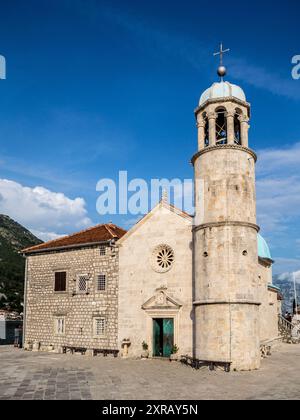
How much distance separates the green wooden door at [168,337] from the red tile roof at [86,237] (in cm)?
699

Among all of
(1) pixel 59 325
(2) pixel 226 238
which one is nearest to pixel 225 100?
(2) pixel 226 238

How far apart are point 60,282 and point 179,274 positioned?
1038 centimetres

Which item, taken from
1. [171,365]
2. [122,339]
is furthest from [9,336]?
[171,365]

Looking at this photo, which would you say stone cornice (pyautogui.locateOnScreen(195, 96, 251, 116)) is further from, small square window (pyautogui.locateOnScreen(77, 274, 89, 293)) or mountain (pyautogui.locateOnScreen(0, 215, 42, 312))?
mountain (pyautogui.locateOnScreen(0, 215, 42, 312))

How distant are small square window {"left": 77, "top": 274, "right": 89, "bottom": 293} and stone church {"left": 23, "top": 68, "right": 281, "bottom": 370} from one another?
2.8 inches

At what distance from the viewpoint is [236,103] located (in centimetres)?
2475

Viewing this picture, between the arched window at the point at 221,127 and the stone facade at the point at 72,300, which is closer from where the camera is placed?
the arched window at the point at 221,127

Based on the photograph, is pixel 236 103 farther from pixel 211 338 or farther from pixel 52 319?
pixel 52 319

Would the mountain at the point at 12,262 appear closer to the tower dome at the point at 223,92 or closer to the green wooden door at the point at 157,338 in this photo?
the green wooden door at the point at 157,338

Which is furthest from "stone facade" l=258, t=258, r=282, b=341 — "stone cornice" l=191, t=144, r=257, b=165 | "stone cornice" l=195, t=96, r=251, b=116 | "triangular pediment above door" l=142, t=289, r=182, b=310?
"stone cornice" l=195, t=96, r=251, b=116

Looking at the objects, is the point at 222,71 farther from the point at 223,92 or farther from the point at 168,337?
the point at 168,337

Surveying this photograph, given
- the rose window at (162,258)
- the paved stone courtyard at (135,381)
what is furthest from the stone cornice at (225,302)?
the rose window at (162,258)

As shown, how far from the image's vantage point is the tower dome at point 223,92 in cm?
2480

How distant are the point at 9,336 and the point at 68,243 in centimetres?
1964
